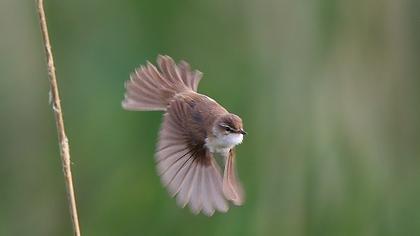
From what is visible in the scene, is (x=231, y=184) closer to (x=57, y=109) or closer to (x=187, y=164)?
(x=187, y=164)

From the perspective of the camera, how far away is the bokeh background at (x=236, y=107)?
3.36 meters

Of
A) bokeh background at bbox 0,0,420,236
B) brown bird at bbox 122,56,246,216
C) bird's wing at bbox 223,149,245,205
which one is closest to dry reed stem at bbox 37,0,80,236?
brown bird at bbox 122,56,246,216

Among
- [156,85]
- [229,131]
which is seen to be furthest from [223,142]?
[156,85]

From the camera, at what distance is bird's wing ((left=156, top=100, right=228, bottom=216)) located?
1223 mm

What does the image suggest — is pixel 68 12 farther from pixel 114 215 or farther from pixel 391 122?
pixel 391 122

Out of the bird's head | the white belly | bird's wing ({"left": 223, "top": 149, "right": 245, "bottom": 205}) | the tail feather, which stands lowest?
bird's wing ({"left": 223, "top": 149, "right": 245, "bottom": 205})

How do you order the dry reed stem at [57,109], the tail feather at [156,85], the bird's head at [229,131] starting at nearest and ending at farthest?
1. the dry reed stem at [57,109]
2. the bird's head at [229,131]
3. the tail feather at [156,85]

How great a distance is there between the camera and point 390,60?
11.6 ft

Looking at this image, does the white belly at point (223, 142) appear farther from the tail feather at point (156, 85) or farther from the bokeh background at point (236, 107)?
the bokeh background at point (236, 107)

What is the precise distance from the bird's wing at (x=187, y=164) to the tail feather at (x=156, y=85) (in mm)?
97

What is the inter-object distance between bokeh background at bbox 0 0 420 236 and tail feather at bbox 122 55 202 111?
1747 mm

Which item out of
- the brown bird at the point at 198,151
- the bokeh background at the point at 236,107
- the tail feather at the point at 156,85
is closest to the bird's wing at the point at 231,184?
the brown bird at the point at 198,151

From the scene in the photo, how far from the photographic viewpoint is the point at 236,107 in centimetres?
329

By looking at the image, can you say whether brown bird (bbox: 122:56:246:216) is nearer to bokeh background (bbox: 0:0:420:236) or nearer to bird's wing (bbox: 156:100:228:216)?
bird's wing (bbox: 156:100:228:216)
